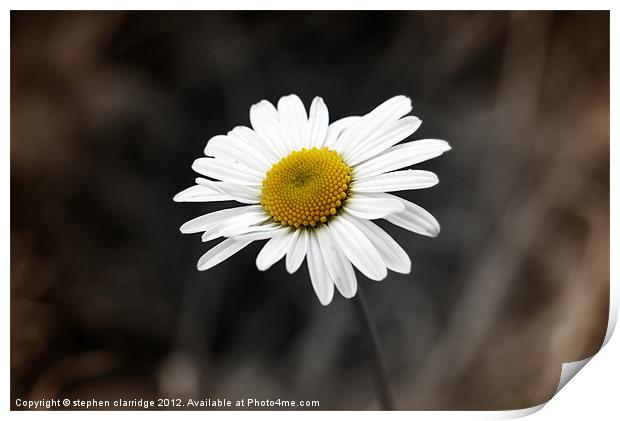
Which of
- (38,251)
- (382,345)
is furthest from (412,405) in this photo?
(38,251)

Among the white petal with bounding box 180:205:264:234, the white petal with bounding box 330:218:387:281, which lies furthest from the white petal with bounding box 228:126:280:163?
the white petal with bounding box 330:218:387:281

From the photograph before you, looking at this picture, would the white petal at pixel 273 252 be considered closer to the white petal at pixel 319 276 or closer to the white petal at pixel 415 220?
the white petal at pixel 319 276

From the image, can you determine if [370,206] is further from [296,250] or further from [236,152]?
[236,152]

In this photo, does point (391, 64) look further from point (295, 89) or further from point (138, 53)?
point (138, 53)

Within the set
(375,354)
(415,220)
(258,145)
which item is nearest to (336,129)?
(258,145)

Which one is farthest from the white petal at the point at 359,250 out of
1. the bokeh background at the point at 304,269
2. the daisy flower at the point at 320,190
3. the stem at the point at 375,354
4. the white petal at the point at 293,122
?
the bokeh background at the point at 304,269
